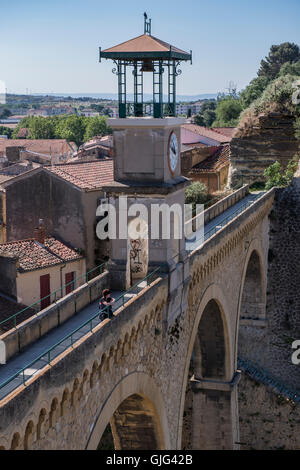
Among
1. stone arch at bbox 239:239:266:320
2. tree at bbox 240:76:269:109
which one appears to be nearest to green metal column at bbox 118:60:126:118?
stone arch at bbox 239:239:266:320

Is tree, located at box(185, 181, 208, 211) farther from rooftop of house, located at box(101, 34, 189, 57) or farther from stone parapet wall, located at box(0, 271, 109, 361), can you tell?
stone parapet wall, located at box(0, 271, 109, 361)

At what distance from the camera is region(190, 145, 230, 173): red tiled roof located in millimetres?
38562

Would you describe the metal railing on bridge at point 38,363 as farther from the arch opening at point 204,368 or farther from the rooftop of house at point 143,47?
the arch opening at point 204,368

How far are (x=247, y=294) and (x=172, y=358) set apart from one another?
1540 cm

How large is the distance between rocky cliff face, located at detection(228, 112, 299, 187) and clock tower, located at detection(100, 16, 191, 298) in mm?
20894

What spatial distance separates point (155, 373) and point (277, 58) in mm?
76162

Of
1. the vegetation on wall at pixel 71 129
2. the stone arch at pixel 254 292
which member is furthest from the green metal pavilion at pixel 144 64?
the vegetation on wall at pixel 71 129

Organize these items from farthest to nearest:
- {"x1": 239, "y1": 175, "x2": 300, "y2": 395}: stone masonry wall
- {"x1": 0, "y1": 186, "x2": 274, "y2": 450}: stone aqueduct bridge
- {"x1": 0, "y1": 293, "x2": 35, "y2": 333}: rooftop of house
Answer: {"x1": 239, "y1": 175, "x2": 300, "y2": 395}: stone masonry wall < {"x1": 0, "y1": 293, "x2": 35, "y2": 333}: rooftop of house < {"x1": 0, "y1": 186, "x2": 274, "y2": 450}: stone aqueduct bridge

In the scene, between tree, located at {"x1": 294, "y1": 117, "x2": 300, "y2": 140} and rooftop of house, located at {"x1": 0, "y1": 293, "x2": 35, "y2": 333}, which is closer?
rooftop of house, located at {"x1": 0, "y1": 293, "x2": 35, "y2": 333}

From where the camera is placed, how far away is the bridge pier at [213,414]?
22375mm

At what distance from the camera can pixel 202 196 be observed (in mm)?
33781

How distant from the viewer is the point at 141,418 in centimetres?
1384

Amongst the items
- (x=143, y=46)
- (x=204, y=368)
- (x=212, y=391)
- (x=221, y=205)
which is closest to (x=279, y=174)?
(x=221, y=205)
